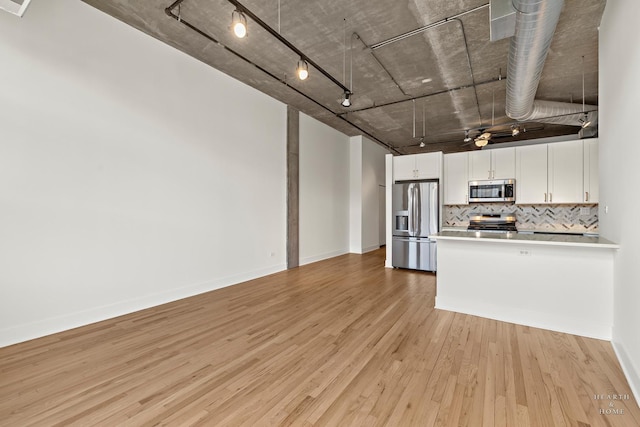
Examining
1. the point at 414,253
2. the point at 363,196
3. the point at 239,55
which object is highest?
the point at 239,55

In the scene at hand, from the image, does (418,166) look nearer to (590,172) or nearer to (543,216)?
(543,216)

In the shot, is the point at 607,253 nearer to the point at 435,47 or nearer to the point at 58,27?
the point at 435,47

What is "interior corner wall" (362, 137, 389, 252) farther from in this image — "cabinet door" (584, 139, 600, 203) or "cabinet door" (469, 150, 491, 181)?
Answer: "cabinet door" (584, 139, 600, 203)

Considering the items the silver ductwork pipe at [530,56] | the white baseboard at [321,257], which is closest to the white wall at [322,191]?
the white baseboard at [321,257]

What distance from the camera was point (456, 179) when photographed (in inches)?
240

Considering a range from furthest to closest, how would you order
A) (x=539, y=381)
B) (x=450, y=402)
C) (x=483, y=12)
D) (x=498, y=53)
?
(x=498, y=53) < (x=483, y=12) < (x=539, y=381) < (x=450, y=402)

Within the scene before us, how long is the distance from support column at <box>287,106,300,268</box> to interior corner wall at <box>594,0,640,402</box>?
485cm

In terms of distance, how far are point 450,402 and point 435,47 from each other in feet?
14.0

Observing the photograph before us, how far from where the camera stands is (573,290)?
2.90 meters

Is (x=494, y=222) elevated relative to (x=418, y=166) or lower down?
lower down

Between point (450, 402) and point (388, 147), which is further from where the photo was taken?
point (388, 147)

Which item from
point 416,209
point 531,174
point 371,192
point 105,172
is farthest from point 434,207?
point 105,172

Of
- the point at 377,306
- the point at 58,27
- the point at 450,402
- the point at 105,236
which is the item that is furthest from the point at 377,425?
the point at 58,27

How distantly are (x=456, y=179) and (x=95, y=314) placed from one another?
6.72 m
